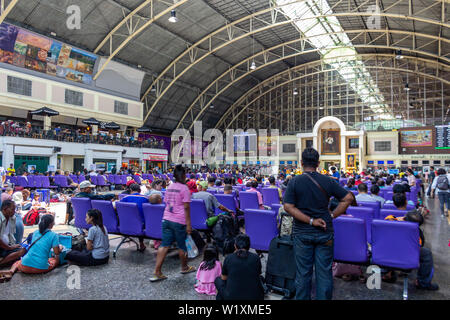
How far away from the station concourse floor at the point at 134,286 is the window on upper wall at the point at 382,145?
1224 inches

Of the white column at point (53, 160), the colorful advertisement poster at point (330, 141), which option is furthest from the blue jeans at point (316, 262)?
the colorful advertisement poster at point (330, 141)

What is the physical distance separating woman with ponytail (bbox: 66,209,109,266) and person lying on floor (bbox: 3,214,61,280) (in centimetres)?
36

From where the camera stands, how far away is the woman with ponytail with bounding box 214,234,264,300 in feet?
8.95

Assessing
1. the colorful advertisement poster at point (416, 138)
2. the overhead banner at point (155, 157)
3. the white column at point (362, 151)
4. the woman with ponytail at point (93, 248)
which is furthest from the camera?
the white column at point (362, 151)

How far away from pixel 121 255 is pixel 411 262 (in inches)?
167

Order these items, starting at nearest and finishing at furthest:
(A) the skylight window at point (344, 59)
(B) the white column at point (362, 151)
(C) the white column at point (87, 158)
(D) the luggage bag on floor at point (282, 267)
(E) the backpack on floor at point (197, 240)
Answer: (D) the luggage bag on floor at point (282, 267)
(E) the backpack on floor at point (197, 240)
(C) the white column at point (87, 158)
(A) the skylight window at point (344, 59)
(B) the white column at point (362, 151)

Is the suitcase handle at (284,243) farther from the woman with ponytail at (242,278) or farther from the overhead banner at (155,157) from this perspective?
the overhead banner at (155,157)

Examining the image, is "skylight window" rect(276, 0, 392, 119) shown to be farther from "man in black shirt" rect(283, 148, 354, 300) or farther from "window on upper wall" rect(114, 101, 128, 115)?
"man in black shirt" rect(283, 148, 354, 300)

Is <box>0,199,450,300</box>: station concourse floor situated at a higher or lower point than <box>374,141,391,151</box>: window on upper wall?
lower

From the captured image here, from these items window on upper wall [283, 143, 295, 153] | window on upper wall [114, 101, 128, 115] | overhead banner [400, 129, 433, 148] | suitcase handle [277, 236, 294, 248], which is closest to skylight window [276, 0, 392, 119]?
overhead banner [400, 129, 433, 148]

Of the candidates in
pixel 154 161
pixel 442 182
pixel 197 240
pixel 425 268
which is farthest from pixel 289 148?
pixel 425 268

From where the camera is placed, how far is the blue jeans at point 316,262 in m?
2.67
